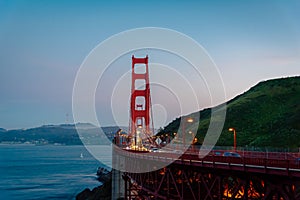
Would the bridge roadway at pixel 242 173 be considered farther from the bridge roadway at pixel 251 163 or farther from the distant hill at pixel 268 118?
the distant hill at pixel 268 118

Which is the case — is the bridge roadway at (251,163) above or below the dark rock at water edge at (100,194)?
above

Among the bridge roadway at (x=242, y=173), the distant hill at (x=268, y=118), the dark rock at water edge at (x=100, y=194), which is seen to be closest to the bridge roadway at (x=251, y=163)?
the bridge roadway at (x=242, y=173)

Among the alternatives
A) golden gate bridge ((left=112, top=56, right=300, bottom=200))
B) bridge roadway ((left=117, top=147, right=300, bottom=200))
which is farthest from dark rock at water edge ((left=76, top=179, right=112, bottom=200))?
bridge roadway ((left=117, top=147, right=300, bottom=200))

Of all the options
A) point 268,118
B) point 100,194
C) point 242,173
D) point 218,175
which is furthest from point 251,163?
point 268,118

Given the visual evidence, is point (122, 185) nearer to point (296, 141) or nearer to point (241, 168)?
point (296, 141)

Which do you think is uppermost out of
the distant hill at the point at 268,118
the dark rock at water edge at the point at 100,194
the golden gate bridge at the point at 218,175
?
the distant hill at the point at 268,118

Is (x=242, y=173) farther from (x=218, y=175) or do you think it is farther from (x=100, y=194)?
(x=100, y=194)

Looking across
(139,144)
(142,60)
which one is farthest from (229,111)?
(139,144)

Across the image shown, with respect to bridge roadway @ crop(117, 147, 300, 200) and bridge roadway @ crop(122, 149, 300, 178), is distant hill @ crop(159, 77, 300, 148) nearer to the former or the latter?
bridge roadway @ crop(117, 147, 300, 200)

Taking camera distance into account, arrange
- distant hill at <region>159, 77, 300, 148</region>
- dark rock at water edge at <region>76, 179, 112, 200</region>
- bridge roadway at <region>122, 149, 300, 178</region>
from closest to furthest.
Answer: bridge roadway at <region>122, 149, 300, 178</region> < dark rock at water edge at <region>76, 179, 112, 200</region> < distant hill at <region>159, 77, 300, 148</region>
